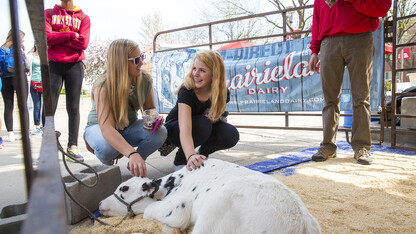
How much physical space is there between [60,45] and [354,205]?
3.28 meters

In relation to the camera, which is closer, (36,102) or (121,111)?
(121,111)

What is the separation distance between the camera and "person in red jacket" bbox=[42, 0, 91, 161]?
326 cm

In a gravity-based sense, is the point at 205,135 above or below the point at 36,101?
below

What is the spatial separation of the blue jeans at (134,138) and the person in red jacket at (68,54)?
83 cm

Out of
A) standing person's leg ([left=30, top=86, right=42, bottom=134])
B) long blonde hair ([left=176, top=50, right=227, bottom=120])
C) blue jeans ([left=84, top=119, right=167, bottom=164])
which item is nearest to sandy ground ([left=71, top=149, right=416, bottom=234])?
blue jeans ([left=84, top=119, right=167, bottom=164])

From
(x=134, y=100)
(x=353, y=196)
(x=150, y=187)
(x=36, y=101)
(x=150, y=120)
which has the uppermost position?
(x=36, y=101)

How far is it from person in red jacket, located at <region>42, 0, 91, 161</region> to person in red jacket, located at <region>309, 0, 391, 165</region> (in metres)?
2.81

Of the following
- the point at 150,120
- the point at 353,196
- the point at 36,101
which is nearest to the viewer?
the point at 353,196

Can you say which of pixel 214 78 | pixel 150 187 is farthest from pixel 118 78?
pixel 150 187

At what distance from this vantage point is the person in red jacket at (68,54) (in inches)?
128

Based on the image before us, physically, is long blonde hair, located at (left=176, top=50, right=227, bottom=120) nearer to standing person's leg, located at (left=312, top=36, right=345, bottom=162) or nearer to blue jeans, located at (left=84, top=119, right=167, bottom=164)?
blue jeans, located at (left=84, top=119, right=167, bottom=164)

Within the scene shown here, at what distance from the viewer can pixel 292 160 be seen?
3.41 metres

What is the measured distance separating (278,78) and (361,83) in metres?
1.55

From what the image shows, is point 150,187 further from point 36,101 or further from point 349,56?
point 36,101
